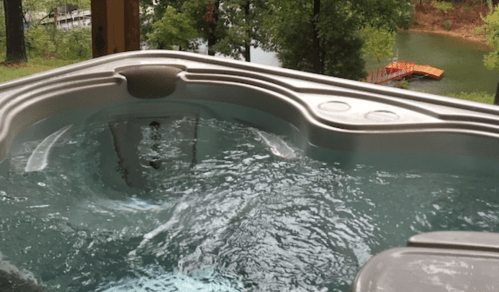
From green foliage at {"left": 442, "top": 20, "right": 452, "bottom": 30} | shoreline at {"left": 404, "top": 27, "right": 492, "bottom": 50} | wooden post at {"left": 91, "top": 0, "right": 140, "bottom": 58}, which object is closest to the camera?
wooden post at {"left": 91, "top": 0, "right": 140, "bottom": 58}

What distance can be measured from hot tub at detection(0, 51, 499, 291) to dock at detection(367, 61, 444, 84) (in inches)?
366

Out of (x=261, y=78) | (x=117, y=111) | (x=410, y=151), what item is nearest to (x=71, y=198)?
(x=117, y=111)

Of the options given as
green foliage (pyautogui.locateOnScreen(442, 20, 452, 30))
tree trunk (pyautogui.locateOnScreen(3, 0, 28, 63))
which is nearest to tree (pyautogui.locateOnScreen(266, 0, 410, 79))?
tree trunk (pyautogui.locateOnScreen(3, 0, 28, 63))

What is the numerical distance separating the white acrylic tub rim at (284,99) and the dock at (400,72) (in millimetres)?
9247

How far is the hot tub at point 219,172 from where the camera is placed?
236 centimetres

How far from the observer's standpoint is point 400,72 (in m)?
12.9

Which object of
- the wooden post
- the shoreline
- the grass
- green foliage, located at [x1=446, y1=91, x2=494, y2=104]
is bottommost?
green foliage, located at [x1=446, y1=91, x2=494, y2=104]

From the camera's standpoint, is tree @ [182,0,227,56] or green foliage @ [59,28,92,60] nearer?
tree @ [182,0,227,56]

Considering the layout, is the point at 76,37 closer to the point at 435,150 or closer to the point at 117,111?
the point at 117,111

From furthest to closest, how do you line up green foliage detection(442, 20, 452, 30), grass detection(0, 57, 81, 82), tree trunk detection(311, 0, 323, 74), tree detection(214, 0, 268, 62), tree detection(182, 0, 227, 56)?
green foliage detection(442, 20, 452, 30) < tree detection(182, 0, 227, 56) < tree detection(214, 0, 268, 62) < tree trunk detection(311, 0, 323, 74) < grass detection(0, 57, 81, 82)

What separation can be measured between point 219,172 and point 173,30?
241 inches

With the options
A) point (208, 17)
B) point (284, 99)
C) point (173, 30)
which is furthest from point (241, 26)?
point (284, 99)

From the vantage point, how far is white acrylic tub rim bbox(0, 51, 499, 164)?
3156 mm

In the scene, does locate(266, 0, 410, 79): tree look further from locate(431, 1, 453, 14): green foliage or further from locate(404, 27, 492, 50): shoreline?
locate(431, 1, 453, 14): green foliage
